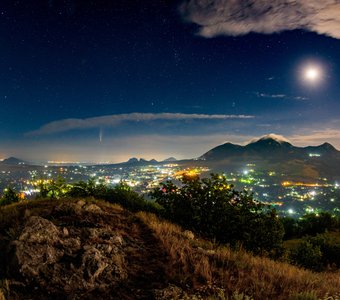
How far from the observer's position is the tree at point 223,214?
10523 mm

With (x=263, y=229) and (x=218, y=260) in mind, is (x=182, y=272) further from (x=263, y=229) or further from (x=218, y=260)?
(x=263, y=229)

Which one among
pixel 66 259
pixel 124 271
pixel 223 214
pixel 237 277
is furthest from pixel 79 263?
pixel 223 214

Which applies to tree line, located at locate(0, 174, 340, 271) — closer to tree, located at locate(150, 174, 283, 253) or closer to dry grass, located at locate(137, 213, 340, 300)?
tree, located at locate(150, 174, 283, 253)

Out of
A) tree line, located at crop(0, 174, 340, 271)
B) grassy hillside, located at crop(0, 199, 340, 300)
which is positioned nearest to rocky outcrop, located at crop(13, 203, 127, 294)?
grassy hillside, located at crop(0, 199, 340, 300)

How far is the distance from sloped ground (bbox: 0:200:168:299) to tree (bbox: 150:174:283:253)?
143 inches

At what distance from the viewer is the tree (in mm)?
10523

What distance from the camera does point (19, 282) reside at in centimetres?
512

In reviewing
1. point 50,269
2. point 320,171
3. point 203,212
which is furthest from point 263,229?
point 320,171

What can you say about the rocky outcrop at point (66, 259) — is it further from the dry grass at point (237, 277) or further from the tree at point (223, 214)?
the tree at point (223, 214)

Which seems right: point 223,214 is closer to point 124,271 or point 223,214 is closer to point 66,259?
point 124,271

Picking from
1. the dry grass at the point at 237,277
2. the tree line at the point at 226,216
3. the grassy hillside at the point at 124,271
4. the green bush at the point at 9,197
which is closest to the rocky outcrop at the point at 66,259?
the grassy hillside at the point at 124,271

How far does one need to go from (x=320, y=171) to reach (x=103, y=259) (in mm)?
210246

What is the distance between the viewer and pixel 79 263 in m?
5.70

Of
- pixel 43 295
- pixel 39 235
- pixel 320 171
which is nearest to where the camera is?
pixel 43 295
